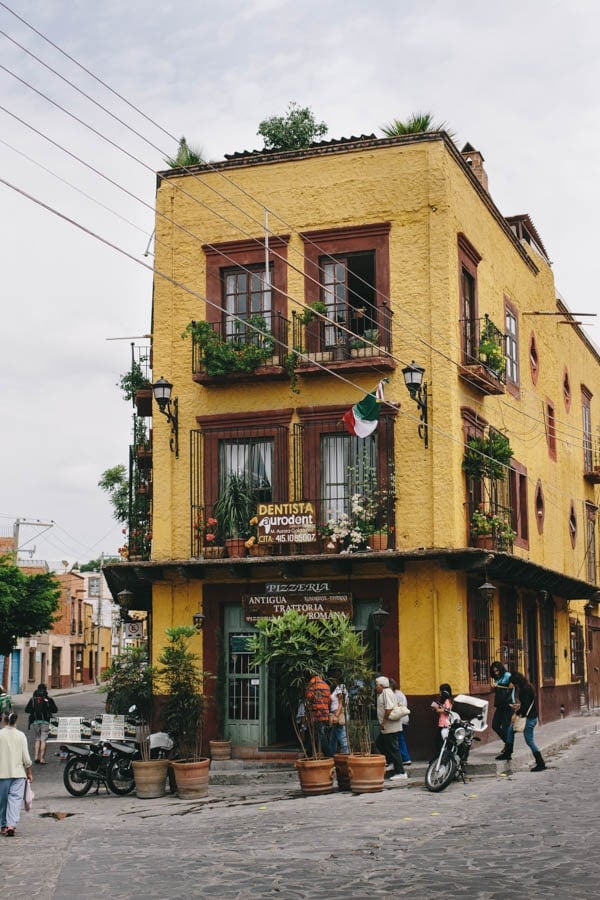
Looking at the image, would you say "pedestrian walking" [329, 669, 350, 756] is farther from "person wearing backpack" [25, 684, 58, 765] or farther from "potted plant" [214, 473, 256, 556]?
"person wearing backpack" [25, 684, 58, 765]

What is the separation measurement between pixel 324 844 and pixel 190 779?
5.74 metres

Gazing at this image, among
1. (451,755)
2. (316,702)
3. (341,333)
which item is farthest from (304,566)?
(451,755)

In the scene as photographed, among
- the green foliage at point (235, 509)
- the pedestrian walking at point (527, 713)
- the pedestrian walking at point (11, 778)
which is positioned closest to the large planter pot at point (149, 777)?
the pedestrian walking at point (11, 778)

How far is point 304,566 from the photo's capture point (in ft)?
72.1

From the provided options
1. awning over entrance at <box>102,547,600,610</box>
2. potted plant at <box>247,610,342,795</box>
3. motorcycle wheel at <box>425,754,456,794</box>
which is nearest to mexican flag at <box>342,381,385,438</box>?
awning over entrance at <box>102,547,600,610</box>

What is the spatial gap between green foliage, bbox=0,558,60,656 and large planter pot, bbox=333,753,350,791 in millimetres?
28576

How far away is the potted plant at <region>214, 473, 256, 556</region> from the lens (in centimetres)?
2230

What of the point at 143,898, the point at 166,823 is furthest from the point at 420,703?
the point at 143,898

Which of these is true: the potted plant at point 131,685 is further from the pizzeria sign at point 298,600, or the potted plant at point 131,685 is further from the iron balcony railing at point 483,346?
the iron balcony railing at point 483,346

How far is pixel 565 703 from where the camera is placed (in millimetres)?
31578

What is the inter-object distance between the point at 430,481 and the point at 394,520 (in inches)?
38.4

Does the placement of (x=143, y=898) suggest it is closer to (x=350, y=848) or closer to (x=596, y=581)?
(x=350, y=848)

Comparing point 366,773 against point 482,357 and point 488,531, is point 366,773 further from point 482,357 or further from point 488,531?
point 482,357

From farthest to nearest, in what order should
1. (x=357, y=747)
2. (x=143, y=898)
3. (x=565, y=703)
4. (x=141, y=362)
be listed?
(x=565, y=703)
(x=141, y=362)
(x=357, y=747)
(x=143, y=898)
